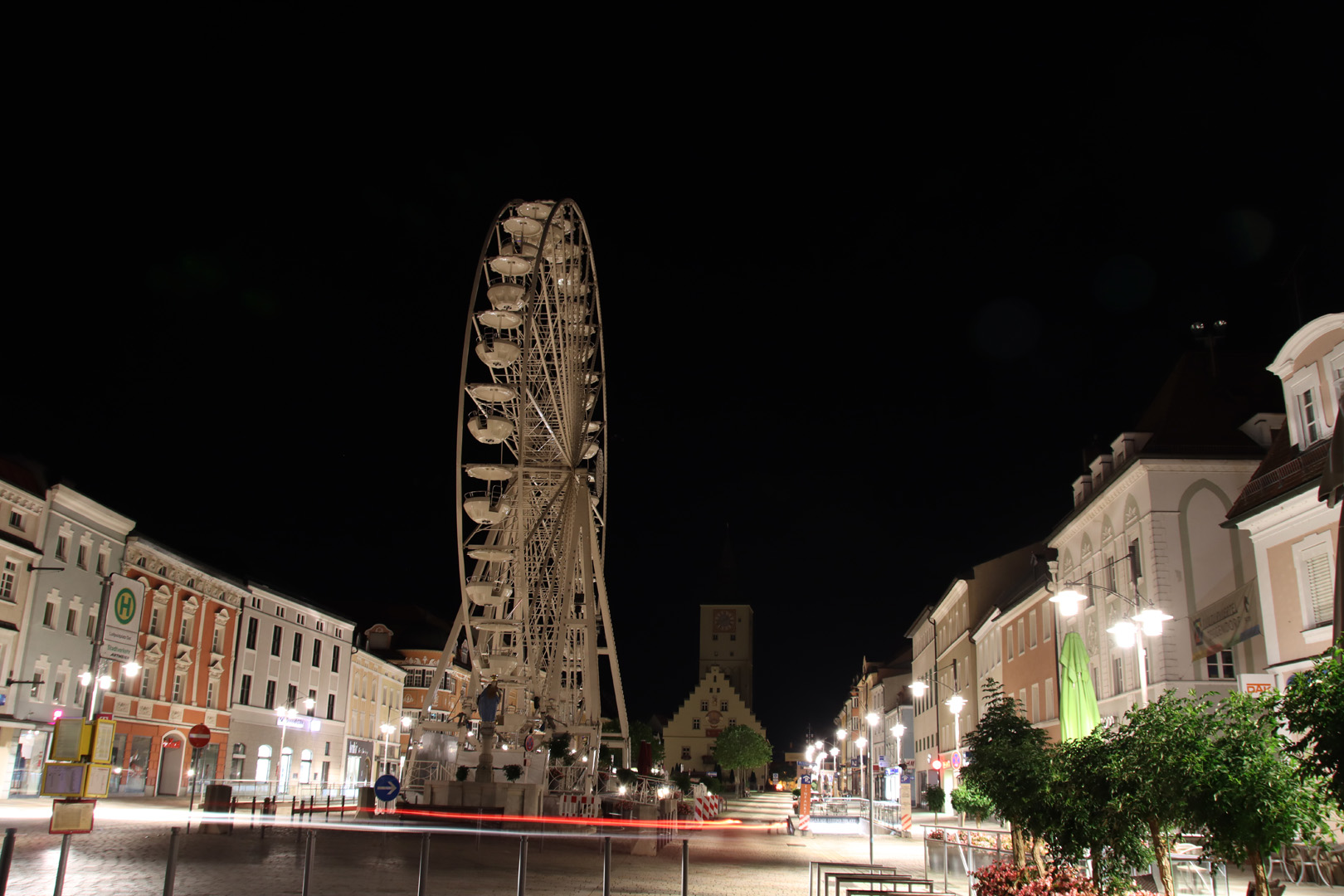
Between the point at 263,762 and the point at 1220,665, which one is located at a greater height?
the point at 1220,665

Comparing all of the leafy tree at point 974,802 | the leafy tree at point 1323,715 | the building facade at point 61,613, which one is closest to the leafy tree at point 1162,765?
the leafy tree at point 1323,715

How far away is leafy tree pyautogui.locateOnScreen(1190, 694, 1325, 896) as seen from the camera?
955 centimetres

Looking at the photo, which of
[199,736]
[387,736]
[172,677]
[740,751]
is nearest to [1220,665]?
[199,736]

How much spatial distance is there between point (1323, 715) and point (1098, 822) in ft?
13.5

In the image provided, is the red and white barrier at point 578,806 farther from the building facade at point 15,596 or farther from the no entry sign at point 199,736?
the building facade at point 15,596

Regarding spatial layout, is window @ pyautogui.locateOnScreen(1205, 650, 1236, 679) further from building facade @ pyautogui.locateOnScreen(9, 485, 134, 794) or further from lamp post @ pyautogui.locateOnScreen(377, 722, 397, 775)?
lamp post @ pyautogui.locateOnScreen(377, 722, 397, 775)

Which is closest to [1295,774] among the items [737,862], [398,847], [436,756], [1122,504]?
[737,862]

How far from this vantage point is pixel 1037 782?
14164 mm

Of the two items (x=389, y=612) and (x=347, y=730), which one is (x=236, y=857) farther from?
(x=389, y=612)

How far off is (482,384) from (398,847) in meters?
24.7

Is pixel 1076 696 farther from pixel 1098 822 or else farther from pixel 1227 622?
pixel 1227 622

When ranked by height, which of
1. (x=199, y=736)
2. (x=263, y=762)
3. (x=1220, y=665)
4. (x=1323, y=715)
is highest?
(x=1220, y=665)

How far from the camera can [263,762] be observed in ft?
197

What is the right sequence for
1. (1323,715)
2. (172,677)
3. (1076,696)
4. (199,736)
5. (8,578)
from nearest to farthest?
1. (1323,715)
2. (1076,696)
3. (199,736)
4. (8,578)
5. (172,677)
